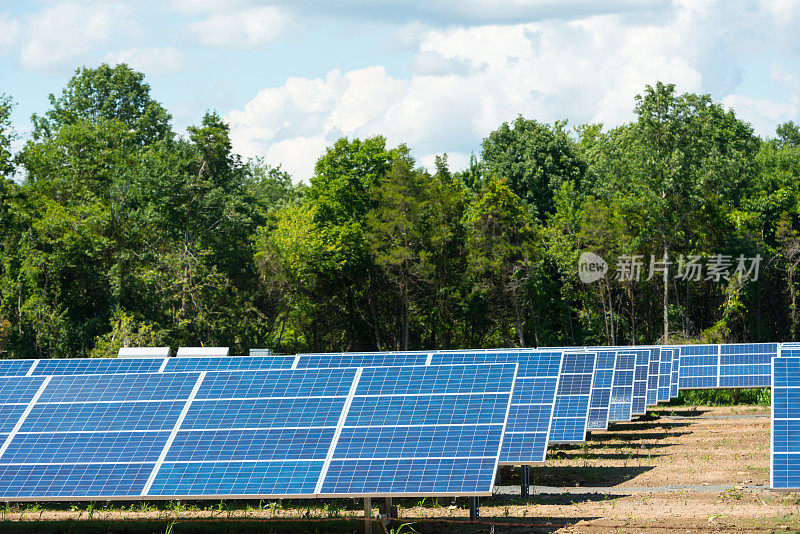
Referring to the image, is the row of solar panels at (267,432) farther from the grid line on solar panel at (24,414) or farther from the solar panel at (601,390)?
the solar panel at (601,390)

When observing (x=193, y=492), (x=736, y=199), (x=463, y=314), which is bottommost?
(x=463, y=314)

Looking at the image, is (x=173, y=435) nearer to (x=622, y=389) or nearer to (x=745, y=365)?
(x=622, y=389)

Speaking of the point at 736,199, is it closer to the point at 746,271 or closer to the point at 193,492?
the point at 746,271

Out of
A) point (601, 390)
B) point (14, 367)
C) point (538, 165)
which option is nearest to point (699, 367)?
point (601, 390)

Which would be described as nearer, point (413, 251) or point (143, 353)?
point (143, 353)

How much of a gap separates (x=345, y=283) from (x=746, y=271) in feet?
75.7

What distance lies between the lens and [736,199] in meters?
57.2

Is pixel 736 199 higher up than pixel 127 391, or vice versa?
pixel 127 391

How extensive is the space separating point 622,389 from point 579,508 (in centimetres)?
1094

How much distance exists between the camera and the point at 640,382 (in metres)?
31.1

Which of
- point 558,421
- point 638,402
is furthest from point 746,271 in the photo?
point 558,421

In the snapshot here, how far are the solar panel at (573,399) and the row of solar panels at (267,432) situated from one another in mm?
2632

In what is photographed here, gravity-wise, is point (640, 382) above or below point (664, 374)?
above

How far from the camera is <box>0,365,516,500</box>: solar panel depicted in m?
14.9
